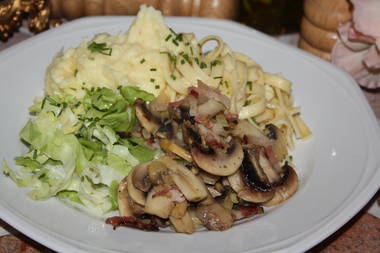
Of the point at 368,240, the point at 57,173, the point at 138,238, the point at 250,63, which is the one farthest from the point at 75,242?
the point at 250,63

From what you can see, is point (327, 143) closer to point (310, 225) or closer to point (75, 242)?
point (310, 225)

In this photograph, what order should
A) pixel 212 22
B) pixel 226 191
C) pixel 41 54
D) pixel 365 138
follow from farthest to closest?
pixel 212 22 → pixel 41 54 → pixel 365 138 → pixel 226 191

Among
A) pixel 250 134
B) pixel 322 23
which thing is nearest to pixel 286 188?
pixel 250 134

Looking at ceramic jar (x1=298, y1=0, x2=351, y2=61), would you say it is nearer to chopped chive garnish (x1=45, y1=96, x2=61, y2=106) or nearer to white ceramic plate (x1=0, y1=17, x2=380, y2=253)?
white ceramic plate (x1=0, y1=17, x2=380, y2=253)

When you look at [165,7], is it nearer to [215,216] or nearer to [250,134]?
[250,134]

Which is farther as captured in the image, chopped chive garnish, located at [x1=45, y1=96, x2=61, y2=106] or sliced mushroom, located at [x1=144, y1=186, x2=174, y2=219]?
chopped chive garnish, located at [x1=45, y1=96, x2=61, y2=106]

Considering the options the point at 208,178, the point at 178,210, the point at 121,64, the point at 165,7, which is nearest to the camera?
the point at 178,210

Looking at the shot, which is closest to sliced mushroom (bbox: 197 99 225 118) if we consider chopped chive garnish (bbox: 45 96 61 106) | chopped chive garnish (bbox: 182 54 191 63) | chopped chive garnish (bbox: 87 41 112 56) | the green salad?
the green salad
